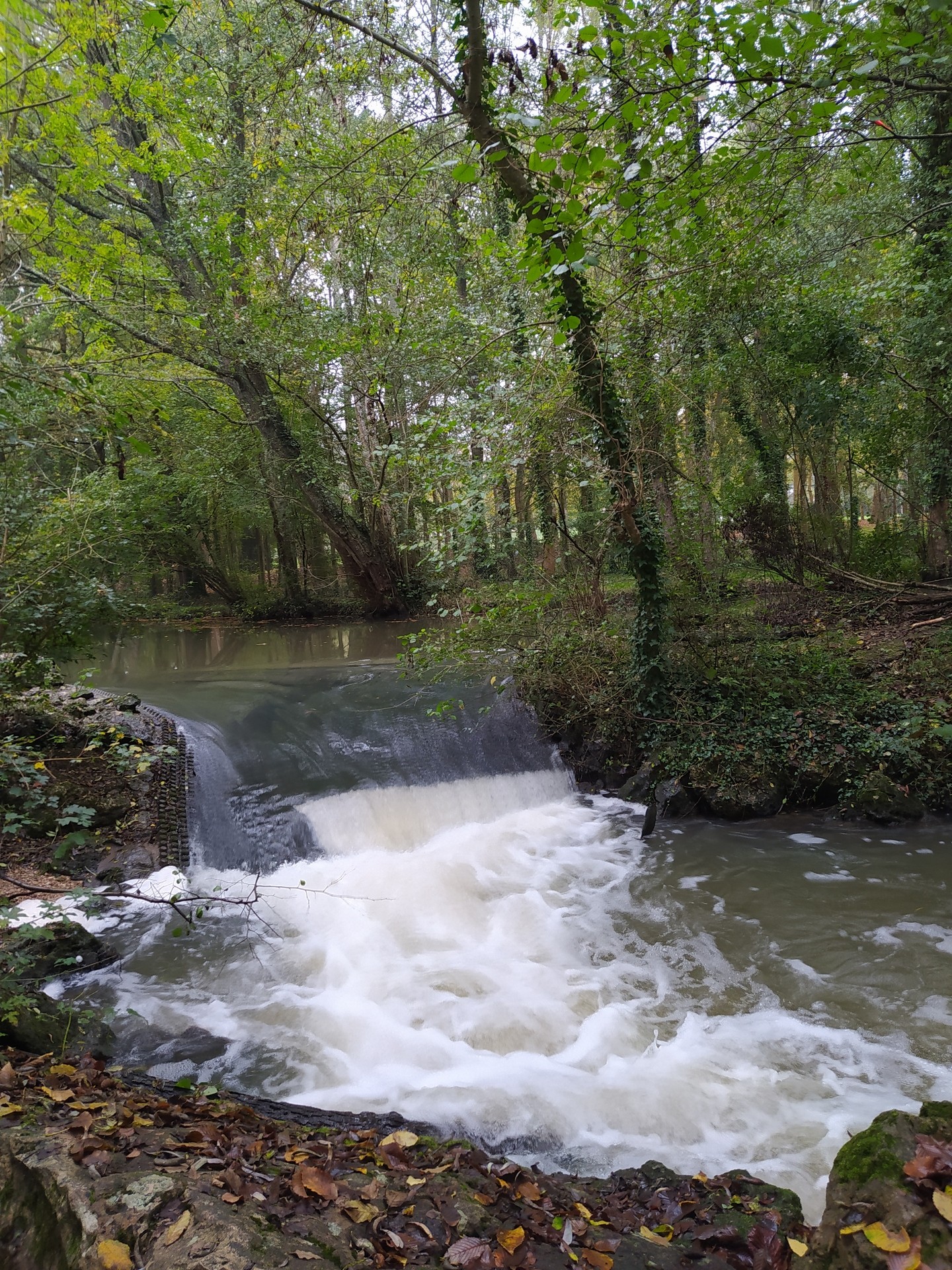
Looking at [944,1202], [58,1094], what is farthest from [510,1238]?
[58,1094]

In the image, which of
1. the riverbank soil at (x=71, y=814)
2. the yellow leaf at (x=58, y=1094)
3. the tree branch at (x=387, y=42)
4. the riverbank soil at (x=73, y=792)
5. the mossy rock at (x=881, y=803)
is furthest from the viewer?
the mossy rock at (x=881, y=803)

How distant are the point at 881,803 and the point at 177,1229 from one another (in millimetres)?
7683

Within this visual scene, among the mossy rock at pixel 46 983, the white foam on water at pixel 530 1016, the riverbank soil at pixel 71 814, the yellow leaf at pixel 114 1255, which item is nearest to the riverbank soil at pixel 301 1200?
the yellow leaf at pixel 114 1255

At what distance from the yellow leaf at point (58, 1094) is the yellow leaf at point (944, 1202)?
3371mm

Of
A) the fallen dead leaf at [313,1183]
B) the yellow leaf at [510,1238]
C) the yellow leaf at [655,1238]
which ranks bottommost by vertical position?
the yellow leaf at [655,1238]

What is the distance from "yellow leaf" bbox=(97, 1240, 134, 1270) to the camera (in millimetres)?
1819

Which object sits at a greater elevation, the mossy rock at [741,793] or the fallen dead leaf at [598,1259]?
the fallen dead leaf at [598,1259]

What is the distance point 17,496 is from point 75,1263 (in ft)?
23.5

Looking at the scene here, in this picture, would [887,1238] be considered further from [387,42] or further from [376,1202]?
[387,42]

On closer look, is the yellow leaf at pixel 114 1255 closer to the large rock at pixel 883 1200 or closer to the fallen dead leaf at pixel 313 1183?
the fallen dead leaf at pixel 313 1183

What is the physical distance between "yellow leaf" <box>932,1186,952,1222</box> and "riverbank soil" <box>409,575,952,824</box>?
6001mm

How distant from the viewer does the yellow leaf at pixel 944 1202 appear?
1936 mm

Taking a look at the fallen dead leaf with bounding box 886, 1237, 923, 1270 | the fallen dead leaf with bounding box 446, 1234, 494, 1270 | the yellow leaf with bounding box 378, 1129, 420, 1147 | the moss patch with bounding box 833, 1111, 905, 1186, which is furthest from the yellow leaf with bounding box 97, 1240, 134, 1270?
the moss patch with bounding box 833, 1111, 905, 1186

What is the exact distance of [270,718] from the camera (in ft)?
33.2
